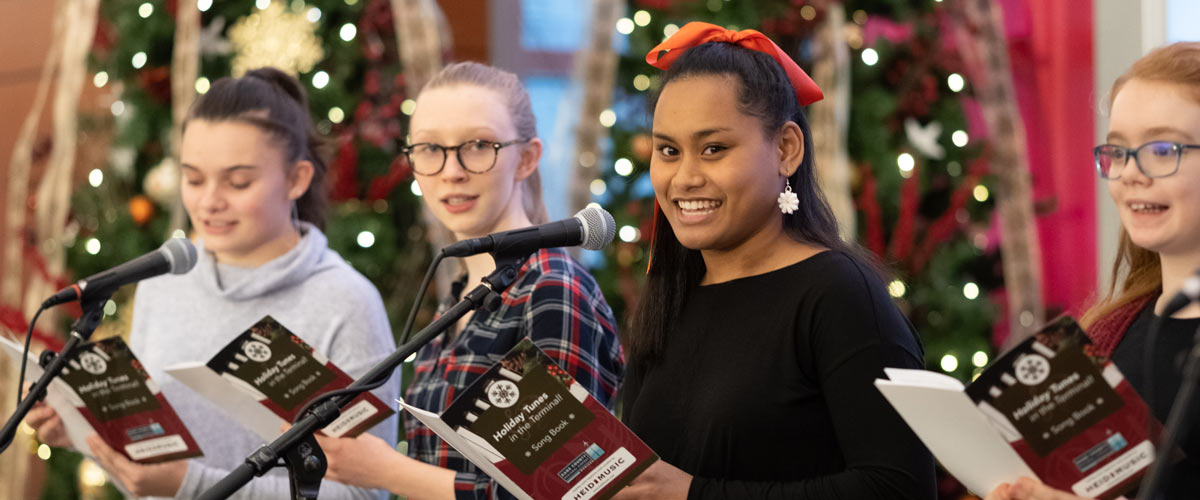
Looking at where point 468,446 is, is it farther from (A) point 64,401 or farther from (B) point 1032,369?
(A) point 64,401

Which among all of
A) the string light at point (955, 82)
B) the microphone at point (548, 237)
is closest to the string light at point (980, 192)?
the string light at point (955, 82)

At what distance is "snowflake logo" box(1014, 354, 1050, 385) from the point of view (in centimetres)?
126

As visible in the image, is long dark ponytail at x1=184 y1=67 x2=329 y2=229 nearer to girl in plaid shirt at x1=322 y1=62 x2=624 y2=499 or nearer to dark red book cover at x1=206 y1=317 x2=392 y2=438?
girl in plaid shirt at x1=322 y1=62 x2=624 y2=499

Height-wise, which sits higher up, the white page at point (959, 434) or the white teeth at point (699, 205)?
the white teeth at point (699, 205)

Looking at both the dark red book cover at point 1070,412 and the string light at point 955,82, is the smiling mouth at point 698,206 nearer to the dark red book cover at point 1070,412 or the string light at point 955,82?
the dark red book cover at point 1070,412

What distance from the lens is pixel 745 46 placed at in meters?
1.71

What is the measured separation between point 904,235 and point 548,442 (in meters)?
2.37

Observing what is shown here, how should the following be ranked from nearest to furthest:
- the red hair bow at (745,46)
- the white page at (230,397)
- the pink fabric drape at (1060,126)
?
the red hair bow at (745,46), the white page at (230,397), the pink fabric drape at (1060,126)

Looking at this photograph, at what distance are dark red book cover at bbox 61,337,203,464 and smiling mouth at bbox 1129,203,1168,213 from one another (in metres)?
1.54

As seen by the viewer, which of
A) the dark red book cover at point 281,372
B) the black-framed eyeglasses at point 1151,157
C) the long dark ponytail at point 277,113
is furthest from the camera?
the long dark ponytail at point 277,113

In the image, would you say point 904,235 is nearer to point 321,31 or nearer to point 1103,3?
point 1103,3

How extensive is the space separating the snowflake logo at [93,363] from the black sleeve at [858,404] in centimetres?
108

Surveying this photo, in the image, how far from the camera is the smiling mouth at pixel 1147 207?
148 cm

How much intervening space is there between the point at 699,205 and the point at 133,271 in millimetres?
917
